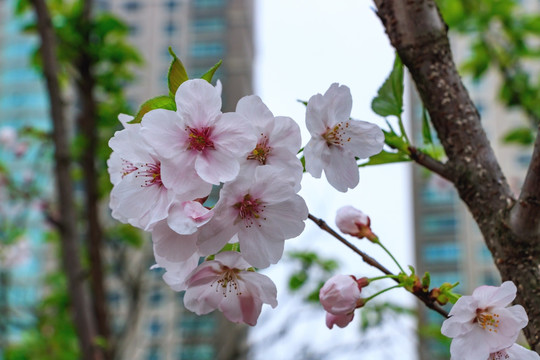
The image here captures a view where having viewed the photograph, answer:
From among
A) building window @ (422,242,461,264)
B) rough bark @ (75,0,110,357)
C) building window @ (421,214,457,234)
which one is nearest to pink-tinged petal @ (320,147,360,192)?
rough bark @ (75,0,110,357)

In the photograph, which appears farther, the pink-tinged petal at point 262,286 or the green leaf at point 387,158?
the green leaf at point 387,158

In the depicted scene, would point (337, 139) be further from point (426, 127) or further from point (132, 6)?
point (132, 6)

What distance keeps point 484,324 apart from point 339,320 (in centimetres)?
11

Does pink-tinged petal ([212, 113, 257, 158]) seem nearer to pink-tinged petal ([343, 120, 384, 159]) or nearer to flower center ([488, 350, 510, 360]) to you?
pink-tinged petal ([343, 120, 384, 159])

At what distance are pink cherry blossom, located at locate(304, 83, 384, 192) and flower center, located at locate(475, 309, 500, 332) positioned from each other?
0.13 m

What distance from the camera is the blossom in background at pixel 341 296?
1.57 ft

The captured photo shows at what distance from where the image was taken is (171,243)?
0.43 m

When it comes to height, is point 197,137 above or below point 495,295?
above

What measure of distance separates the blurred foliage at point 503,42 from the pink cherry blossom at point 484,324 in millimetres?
1863

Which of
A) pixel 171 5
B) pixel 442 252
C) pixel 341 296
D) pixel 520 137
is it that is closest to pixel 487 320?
pixel 341 296

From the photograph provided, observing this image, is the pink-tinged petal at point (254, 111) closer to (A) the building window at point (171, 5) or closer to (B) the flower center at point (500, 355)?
(B) the flower center at point (500, 355)

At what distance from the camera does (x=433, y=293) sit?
505mm

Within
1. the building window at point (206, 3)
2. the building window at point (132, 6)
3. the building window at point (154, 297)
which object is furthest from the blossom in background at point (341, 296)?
the building window at point (206, 3)

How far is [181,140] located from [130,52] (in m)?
2.10
